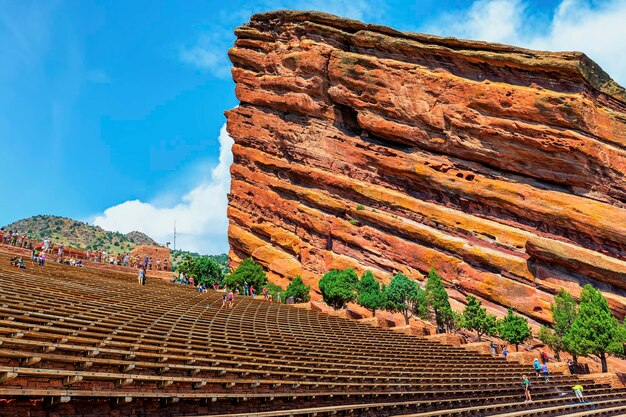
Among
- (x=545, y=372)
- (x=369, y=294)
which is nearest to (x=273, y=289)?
(x=369, y=294)

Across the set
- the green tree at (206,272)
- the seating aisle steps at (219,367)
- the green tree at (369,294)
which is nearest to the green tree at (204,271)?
the green tree at (206,272)

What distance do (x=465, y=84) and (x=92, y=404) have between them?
49647mm

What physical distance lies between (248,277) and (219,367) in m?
37.5

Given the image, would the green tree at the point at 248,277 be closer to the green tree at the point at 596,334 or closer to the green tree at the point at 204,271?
the green tree at the point at 204,271

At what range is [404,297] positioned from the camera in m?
39.3

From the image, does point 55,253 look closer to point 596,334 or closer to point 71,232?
point 596,334

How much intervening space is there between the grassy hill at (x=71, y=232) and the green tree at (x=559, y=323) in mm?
152864

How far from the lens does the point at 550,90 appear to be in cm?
4503

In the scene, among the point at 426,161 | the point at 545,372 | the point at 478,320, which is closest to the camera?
the point at 545,372

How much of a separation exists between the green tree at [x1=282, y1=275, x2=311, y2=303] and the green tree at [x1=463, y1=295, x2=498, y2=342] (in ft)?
52.8

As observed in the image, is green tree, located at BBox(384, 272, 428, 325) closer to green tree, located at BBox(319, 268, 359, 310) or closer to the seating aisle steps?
green tree, located at BBox(319, 268, 359, 310)

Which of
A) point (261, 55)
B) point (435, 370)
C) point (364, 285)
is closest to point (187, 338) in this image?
point (435, 370)

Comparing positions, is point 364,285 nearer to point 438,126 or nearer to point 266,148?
point 438,126

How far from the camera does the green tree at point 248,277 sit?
160 feet
